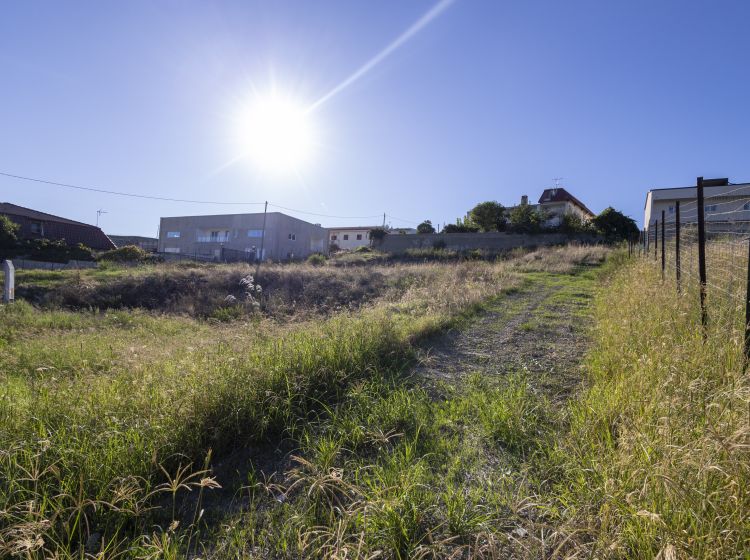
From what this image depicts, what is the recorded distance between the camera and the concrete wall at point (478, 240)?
27984 millimetres

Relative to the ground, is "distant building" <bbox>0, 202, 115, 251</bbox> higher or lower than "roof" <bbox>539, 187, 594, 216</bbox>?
lower

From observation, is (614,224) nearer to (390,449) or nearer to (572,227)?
(572,227)

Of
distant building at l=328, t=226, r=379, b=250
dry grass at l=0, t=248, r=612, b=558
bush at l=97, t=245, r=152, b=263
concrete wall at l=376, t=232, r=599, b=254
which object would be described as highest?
distant building at l=328, t=226, r=379, b=250

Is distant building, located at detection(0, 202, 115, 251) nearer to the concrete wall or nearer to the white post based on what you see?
the white post

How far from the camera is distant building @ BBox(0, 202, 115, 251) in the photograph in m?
31.5

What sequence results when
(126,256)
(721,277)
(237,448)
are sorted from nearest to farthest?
1. (237,448)
2. (721,277)
3. (126,256)

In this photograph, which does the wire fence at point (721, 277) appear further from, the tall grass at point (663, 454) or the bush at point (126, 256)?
the bush at point (126, 256)

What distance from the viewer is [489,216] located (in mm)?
33969

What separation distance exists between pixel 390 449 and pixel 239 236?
1556 inches

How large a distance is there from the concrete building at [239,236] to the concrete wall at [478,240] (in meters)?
9.89

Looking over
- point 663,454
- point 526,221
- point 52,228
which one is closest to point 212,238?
point 52,228

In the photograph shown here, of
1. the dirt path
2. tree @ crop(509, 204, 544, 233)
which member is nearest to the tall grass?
the dirt path

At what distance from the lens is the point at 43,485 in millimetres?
1880

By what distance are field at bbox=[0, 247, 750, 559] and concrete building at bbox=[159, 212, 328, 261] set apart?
3304cm
